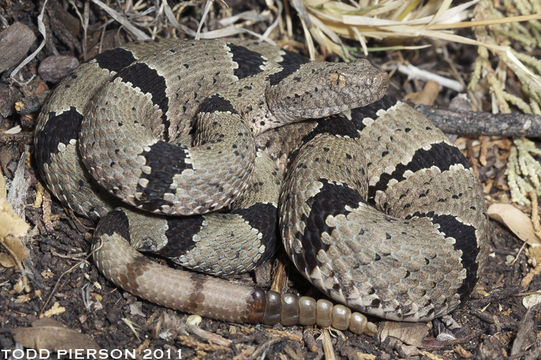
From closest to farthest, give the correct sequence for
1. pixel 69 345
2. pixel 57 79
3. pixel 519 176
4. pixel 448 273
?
pixel 69 345, pixel 448 273, pixel 57 79, pixel 519 176

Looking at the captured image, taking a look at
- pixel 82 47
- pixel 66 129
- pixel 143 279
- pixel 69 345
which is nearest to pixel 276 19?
pixel 82 47

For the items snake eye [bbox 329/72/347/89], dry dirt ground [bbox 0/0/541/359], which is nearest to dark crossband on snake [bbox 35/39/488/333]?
snake eye [bbox 329/72/347/89]

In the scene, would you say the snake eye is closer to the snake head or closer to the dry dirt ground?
the snake head

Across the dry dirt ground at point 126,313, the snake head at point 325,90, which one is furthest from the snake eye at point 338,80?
the dry dirt ground at point 126,313

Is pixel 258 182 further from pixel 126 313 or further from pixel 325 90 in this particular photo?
pixel 126 313

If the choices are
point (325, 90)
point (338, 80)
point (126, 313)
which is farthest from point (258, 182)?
point (126, 313)

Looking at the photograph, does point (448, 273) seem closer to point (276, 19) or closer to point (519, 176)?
point (519, 176)
